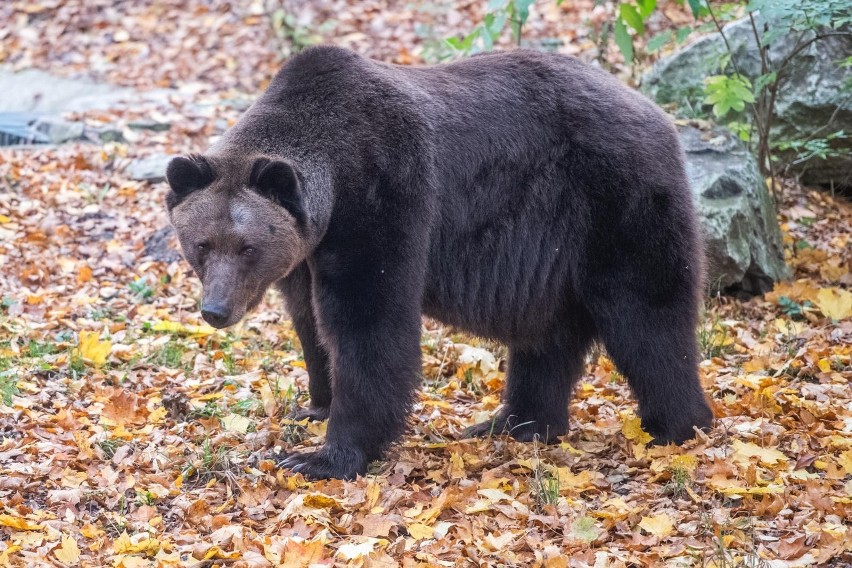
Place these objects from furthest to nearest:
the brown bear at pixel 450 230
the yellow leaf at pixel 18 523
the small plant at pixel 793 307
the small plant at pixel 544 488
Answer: the small plant at pixel 793 307 < the brown bear at pixel 450 230 < the small plant at pixel 544 488 < the yellow leaf at pixel 18 523

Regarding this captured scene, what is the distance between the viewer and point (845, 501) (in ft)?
15.7

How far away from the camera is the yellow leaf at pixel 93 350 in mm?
6945

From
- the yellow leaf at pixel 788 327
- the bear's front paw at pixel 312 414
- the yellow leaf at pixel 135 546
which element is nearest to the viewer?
the yellow leaf at pixel 135 546

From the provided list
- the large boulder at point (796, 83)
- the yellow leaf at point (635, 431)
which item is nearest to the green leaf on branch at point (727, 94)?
the large boulder at point (796, 83)

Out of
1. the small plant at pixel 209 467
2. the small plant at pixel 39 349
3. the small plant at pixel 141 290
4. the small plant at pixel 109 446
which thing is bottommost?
A: the small plant at pixel 141 290

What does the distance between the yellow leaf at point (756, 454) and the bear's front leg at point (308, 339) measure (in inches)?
93.5

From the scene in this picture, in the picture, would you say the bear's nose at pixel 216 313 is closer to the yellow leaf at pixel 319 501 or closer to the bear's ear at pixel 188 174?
the bear's ear at pixel 188 174

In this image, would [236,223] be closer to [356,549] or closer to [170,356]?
[356,549]

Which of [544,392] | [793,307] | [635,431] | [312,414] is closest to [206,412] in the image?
[312,414]

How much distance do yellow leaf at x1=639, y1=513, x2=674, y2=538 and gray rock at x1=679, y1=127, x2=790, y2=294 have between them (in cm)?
356

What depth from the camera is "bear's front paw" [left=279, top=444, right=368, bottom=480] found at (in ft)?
18.1

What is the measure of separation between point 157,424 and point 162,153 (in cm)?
566

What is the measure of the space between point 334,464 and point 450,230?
1473 millimetres

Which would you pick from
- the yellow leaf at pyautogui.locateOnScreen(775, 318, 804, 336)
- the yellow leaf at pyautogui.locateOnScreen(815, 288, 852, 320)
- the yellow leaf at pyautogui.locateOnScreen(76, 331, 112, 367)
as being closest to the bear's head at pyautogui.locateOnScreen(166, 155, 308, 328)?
the yellow leaf at pyautogui.locateOnScreen(76, 331, 112, 367)
